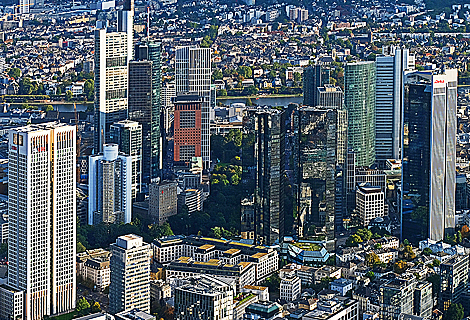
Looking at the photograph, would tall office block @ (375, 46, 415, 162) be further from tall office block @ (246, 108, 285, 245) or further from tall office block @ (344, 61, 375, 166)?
tall office block @ (246, 108, 285, 245)

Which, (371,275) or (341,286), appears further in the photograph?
(371,275)

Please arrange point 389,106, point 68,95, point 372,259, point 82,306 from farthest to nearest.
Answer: point 68,95
point 389,106
point 372,259
point 82,306

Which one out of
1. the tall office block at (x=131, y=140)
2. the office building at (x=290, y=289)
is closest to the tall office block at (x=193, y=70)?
the tall office block at (x=131, y=140)

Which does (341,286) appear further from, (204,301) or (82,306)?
(82,306)

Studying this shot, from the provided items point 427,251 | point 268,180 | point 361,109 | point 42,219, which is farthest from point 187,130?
point 42,219

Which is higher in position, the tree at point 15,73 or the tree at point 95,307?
the tree at point 15,73

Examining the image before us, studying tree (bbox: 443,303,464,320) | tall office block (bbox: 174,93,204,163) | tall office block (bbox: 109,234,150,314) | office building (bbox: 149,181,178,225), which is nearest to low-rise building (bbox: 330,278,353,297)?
tree (bbox: 443,303,464,320)

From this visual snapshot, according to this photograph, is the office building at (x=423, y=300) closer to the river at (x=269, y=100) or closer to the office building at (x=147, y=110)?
the office building at (x=147, y=110)
